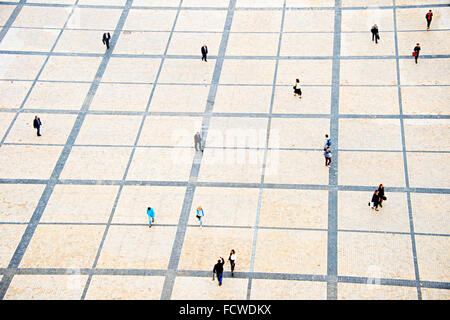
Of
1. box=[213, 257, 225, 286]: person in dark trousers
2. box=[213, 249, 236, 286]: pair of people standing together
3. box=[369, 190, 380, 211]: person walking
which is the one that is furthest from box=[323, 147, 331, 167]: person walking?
box=[213, 257, 225, 286]: person in dark trousers

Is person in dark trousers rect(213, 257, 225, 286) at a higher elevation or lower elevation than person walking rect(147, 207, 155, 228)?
lower

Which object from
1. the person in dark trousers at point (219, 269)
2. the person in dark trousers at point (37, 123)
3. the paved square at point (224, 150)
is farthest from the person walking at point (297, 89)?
the person in dark trousers at point (37, 123)

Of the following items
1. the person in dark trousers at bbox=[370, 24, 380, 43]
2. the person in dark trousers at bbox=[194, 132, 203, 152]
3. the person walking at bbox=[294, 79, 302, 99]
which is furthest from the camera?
the person in dark trousers at bbox=[370, 24, 380, 43]

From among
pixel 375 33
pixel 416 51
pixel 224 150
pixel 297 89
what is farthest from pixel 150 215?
pixel 375 33

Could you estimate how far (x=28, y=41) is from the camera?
33375mm

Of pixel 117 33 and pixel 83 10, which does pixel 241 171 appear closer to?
pixel 117 33

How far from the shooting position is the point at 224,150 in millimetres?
26109

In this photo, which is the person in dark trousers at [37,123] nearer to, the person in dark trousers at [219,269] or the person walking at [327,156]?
the person in dark trousers at [219,269]

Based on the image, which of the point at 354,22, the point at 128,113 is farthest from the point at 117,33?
the point at 354,22

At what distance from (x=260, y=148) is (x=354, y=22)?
11278 mm

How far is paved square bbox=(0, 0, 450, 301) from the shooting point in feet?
70.1

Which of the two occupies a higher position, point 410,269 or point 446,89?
point 446,89

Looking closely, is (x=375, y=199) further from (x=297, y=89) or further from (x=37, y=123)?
(x=37, y=123)

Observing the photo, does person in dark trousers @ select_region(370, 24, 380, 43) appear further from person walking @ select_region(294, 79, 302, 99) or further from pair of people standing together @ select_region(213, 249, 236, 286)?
pair of people standing together @ select_region(213, 249, 236, 286)
